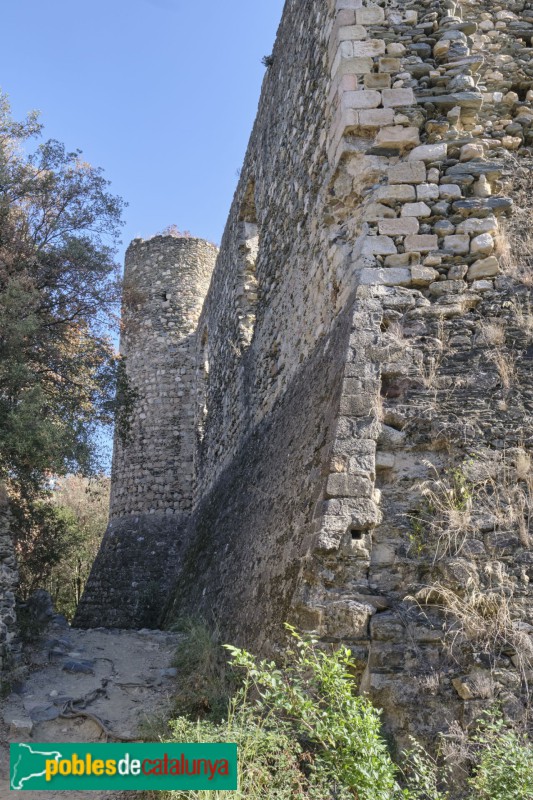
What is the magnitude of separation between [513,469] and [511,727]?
4.58ft

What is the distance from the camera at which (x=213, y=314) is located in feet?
42.5

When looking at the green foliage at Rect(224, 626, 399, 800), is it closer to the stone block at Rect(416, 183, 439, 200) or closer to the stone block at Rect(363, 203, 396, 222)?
the stone block at Rect(363, 203, 396, 222)

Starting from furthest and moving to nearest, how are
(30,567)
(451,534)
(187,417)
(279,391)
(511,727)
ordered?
1. (187,417)
2. (30,567)
3. (279,391)
4. (451,534)
5. (511,727)

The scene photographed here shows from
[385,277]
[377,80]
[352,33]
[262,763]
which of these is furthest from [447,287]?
[262,763]

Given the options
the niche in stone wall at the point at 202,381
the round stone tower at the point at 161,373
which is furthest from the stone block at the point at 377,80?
the round stone tower at the point at 161,373

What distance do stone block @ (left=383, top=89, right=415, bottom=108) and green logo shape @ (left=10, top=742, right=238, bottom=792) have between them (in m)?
4.37

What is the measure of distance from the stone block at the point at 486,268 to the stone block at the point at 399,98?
1.35m

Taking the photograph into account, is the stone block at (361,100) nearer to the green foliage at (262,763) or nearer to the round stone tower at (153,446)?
the green foliage at (262,763)

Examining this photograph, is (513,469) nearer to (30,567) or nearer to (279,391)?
(279,391)

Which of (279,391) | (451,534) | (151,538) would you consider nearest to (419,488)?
(451,534)

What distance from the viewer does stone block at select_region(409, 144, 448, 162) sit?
5.01m

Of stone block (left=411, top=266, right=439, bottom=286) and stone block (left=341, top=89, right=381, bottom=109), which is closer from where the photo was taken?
stone block (left=411, top=266, right=439, bottom=286)

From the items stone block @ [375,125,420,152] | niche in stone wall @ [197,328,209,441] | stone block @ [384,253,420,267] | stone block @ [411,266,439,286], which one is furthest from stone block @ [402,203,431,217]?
niche in stone wall @ [197,328,209,441]

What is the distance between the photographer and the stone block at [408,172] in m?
4.98
